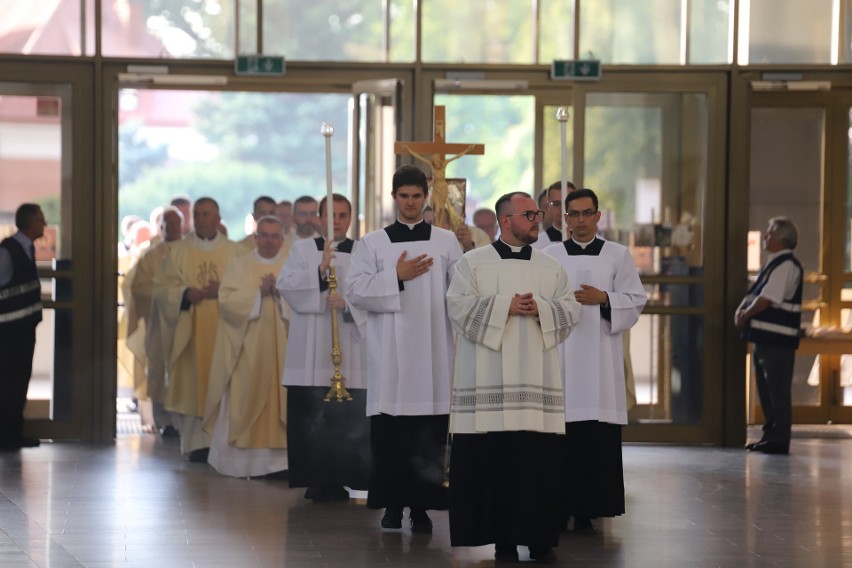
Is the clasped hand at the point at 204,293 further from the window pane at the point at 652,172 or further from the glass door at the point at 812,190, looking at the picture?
the glass door at the point at 812,190

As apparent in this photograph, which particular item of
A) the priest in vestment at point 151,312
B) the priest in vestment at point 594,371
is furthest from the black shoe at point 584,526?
the priest in vestment at point 151,312

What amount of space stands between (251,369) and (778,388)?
4048 mm

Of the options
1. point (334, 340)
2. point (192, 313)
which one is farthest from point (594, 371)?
point (192, 313)

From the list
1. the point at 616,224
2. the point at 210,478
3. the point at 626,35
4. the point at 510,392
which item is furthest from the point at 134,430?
the point at 510,392

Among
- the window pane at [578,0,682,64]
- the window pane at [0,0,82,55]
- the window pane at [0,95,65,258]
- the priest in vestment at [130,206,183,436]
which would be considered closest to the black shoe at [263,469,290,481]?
the priest in vestment at [130,206,183,436]

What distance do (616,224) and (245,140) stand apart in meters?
24.9

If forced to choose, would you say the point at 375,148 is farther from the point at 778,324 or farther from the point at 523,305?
the point at 523,305

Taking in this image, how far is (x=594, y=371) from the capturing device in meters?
8.43

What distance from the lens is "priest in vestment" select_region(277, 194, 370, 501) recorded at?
9.47 m

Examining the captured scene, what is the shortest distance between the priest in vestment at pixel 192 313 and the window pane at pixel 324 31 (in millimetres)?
1409

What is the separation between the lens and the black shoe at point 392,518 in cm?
834

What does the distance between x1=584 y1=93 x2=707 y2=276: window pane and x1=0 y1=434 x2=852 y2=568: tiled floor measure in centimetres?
186

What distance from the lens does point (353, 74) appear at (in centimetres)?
1248

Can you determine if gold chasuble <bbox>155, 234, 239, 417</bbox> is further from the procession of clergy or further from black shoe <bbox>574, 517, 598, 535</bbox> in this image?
black shoe <bbox>574, 517, 598, 535</bbox>
